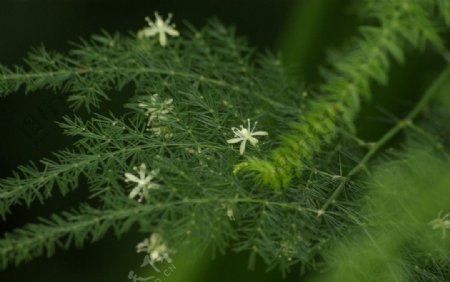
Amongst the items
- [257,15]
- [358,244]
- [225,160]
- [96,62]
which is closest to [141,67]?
[96,62]

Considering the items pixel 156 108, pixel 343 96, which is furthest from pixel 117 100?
pixel 343 96

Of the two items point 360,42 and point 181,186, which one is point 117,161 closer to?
point 181,186


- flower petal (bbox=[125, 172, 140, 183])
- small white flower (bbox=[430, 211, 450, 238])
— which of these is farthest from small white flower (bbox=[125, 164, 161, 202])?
small white flower (bbox=[430, 211, 450, 238])

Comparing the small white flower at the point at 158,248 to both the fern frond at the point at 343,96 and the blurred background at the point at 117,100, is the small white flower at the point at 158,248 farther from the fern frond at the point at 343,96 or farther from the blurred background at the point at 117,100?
the blurred background at the point at 117,100

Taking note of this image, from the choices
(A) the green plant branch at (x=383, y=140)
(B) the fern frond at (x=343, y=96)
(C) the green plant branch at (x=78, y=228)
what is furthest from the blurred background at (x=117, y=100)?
(C) the green plant branch at (x=78, y=228)

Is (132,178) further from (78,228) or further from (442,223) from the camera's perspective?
(442,223)

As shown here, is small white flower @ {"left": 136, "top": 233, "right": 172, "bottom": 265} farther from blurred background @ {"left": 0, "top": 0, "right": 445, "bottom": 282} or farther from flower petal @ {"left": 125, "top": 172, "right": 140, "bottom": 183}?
blurred background @ {"left": 0, "top": 0, "right": 445, "bottom": 282}
